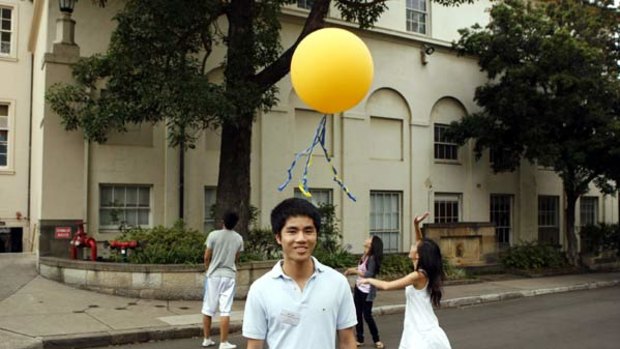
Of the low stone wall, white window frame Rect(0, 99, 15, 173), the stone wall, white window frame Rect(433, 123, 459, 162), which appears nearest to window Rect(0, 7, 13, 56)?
white window frame Rect(0, 99, 15, 173)

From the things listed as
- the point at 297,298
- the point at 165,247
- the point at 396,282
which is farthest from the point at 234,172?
the point at 297,298

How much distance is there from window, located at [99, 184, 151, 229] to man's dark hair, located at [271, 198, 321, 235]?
41.1ft

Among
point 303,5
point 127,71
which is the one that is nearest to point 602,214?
point 303,5

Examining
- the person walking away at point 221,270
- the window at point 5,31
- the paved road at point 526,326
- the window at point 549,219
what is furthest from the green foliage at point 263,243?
the window at point 549,219

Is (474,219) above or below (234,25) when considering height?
below

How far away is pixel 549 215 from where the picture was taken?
24188mm

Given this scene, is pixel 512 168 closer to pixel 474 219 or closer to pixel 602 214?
pixel 474 219

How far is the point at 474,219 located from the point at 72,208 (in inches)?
529

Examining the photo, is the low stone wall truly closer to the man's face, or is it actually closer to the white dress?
the white dress

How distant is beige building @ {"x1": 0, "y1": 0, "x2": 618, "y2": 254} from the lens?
1454 cm

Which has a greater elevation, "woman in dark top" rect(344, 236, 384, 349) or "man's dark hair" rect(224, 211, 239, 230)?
"man's dark hair" rect(224, 211, 239, 230)

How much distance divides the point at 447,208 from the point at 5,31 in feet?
52.0

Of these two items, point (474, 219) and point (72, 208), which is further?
point (474, 219)

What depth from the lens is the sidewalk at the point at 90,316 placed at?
28.6 ft
